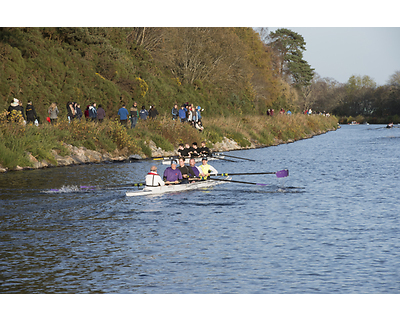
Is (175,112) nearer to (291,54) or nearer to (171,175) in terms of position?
(171,175)

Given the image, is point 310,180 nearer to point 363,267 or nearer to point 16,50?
point 363,267

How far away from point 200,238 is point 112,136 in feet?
78.5

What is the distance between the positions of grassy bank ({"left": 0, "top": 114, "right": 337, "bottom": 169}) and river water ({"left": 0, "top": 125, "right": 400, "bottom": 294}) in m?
3.86

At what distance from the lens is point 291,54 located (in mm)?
117500

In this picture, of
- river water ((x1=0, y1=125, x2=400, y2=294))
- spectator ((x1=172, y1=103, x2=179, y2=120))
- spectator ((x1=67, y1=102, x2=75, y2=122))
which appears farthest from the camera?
spectator ((x1=172, y1=103, x2=179, y2=120))

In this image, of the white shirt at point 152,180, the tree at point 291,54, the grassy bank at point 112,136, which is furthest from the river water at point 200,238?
the tree at point 291,54

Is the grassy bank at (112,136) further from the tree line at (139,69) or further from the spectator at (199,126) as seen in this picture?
the tree line at (139,69)

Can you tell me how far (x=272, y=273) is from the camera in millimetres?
11328

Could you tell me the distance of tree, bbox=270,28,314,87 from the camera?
116188 mm

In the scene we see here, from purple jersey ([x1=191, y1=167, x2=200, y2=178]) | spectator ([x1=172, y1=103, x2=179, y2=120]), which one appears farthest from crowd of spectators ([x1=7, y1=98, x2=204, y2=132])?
purple jersey ([x1=191, y1=167, x2=200, y2=178])

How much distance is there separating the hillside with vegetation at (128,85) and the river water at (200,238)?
31.5 feet

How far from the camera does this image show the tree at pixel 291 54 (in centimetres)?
11619

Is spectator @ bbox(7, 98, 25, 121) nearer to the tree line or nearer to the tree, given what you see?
the tree line

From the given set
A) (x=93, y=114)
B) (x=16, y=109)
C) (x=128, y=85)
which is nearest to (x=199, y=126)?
(x=128, y=85)
